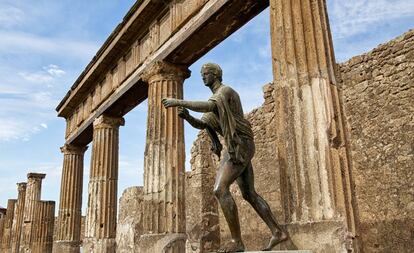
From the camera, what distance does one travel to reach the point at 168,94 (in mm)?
8117

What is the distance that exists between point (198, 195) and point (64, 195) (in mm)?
4397

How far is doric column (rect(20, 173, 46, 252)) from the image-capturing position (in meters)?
16.8

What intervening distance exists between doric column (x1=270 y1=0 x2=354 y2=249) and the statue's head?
715mm

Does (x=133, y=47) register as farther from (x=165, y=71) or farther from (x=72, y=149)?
(x=72, y=149)

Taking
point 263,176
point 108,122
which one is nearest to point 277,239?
point 108,122

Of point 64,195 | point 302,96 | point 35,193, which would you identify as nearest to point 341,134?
point 302,96

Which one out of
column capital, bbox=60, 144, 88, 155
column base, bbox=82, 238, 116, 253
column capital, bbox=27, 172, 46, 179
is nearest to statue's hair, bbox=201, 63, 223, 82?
column base, bbox=82, 238, 116, 253

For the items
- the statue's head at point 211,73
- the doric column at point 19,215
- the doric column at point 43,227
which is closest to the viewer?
the statue's head at point 211,73

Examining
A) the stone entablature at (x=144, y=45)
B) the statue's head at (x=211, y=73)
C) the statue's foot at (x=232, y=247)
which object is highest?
the stone entablature at (x=144, y=45)

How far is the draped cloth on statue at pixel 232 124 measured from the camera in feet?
14.9

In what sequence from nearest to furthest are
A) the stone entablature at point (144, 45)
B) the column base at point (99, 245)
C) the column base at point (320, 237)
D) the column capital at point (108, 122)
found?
the column base at point (320, 237) → the stone entablature at point (144, 45) → the column base at point (99, 245) → the column capital at point (108, 122)

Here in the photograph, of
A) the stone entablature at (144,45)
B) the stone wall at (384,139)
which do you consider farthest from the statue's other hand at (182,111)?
the stone wall at (384,139)

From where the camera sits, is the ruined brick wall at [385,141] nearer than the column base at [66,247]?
Yes

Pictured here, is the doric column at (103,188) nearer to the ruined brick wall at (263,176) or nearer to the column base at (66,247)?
the column base at (66,247)
